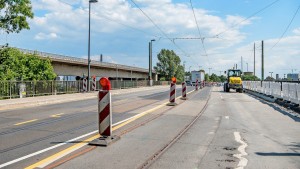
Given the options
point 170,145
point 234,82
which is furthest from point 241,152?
point 234,82

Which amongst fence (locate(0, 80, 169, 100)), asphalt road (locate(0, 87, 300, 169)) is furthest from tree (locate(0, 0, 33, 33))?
asphalt road (locate(0, 87, 300, 169))

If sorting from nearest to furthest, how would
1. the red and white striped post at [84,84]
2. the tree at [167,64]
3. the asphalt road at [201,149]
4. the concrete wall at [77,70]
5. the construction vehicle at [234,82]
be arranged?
the asphalt road at [201,149], the red and white striped post at [84,84], the construction vehicle at [234,82], the concrete wall at [77,70], the tree at [167,64]

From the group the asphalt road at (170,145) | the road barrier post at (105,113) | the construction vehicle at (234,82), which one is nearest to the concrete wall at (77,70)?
the construction vehicle at (234,82)

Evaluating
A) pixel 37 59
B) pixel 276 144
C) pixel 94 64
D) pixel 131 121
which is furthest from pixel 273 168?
pixel 94 64

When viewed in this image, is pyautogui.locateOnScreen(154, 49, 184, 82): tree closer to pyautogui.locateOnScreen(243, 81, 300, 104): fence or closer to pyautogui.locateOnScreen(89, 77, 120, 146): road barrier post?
pyautogui.locateOnScreen(243, 81, 300, 104): fence

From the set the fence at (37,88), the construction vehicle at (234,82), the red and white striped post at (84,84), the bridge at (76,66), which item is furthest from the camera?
the bridge at (76,66)

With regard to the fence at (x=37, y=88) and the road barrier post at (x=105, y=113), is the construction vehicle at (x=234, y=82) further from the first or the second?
the road barrier post at (x=105, y=113)

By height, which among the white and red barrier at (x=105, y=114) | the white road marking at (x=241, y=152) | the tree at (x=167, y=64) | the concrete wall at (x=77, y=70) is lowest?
the white road marking at (x=241, y=152)

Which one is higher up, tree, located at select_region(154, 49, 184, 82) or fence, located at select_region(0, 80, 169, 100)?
tree, located at select_region(154, 49, 184, 82)

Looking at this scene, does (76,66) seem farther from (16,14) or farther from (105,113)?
(105,113)

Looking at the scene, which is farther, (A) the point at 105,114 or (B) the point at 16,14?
(B) the point at 16,14

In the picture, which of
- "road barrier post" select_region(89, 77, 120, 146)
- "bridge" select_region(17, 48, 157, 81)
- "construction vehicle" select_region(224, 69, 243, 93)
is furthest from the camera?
"bridge" select_region(17, 48, 157, 81)

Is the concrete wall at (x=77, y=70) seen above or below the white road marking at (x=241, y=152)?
above

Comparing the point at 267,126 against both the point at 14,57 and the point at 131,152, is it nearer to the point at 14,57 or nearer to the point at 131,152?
the point at 131,152
